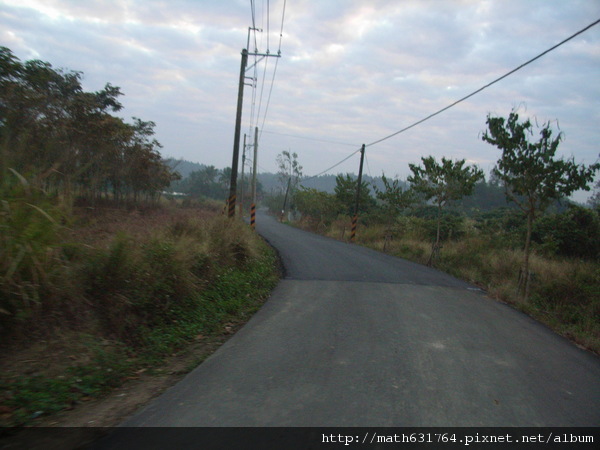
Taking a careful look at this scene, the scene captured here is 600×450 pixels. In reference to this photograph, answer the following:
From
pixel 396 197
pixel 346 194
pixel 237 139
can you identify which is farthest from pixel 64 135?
pixel 346 194

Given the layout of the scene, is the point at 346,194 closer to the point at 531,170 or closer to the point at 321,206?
the point at 321,206

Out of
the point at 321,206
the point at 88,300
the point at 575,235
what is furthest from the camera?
the point at 321,206

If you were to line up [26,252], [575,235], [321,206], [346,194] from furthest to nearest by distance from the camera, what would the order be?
[321,206] → [346,194] → [575,235] → [26,252]

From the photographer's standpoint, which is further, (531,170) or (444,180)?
(444,180)

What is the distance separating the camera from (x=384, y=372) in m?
4.48

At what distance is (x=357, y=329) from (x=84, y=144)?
17513 millimetres

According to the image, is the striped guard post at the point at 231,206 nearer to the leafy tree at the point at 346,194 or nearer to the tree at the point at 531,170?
the tree at the point at 531,170

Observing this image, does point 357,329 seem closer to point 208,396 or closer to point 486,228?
point 208,396

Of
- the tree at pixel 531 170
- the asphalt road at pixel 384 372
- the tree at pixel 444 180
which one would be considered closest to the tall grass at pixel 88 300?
the asphalt road at pixel 384 372

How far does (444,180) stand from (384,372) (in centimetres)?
1332

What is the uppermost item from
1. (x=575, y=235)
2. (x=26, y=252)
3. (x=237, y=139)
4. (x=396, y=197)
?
(x=237, y=139)

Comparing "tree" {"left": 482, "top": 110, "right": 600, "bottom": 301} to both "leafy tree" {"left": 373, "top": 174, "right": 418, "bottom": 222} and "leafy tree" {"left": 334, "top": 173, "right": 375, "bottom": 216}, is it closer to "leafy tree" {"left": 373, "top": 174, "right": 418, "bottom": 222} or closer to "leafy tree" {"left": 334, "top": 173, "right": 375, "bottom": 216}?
"leafy tree" {"left": 373, "top": 174, "right": 418, "bottom": 222}
